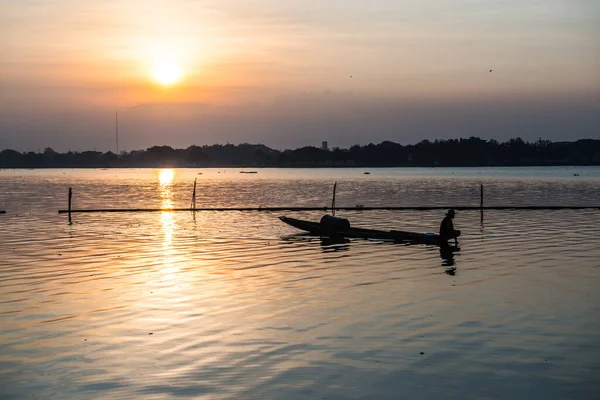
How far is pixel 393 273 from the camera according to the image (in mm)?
26734

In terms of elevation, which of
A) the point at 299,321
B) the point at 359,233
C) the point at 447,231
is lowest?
the point at 299,321

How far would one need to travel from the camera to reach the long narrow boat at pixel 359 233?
118ft

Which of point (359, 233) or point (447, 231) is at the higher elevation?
point (447, 231)

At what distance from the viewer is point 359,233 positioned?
129 feet

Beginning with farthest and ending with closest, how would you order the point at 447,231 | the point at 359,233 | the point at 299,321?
the point at 359,233 < the point at 447,231 < the point at 299,321

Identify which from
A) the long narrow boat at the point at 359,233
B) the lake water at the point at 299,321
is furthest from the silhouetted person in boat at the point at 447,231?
the lake water at the point at 299,321

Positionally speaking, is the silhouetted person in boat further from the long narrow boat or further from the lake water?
the lake water

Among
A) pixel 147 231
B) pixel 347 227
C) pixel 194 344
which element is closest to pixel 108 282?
pixel 194 344

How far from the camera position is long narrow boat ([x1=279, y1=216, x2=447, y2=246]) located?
118 feet

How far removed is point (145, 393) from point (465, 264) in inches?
759

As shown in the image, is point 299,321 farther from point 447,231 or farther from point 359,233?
point 359,233

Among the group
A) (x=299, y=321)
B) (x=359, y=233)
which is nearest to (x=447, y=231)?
(x=359, y=233)

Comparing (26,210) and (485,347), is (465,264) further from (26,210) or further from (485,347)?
(26,210)

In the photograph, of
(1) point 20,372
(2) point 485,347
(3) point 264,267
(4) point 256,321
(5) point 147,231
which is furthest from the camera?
(5) point 147,231
